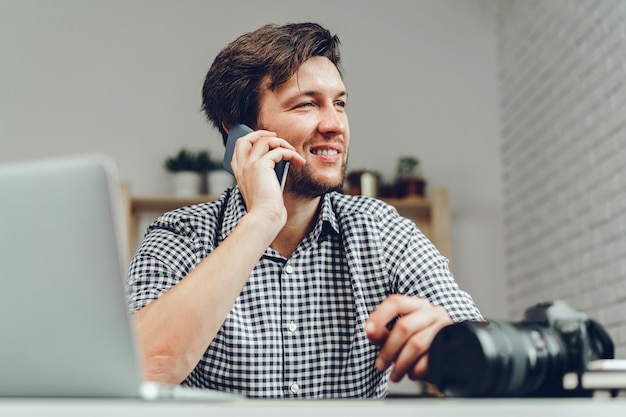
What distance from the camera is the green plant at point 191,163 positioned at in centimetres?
343

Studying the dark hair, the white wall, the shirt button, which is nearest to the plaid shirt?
the shirt button

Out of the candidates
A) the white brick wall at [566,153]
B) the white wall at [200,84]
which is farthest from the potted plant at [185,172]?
the white brick wall at [566,153]

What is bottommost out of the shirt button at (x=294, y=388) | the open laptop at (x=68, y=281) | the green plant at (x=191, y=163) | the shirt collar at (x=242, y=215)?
the shirt button at (x=294, y=388)

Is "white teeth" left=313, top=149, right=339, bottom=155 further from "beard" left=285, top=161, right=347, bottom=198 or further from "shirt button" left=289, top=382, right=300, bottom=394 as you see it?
"shirt button" left=289, top=382, right=300, bottom=394

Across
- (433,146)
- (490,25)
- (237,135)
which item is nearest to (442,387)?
(237,135)

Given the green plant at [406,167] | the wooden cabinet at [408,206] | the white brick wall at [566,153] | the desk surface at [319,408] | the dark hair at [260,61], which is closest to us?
the desk surface at [319,408]

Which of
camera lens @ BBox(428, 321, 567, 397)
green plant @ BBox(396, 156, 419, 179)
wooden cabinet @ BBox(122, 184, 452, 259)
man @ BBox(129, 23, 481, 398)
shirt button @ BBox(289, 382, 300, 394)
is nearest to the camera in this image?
camera lens @ BBox(428, 321, 567, 397)

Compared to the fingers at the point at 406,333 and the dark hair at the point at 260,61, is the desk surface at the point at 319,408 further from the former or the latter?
the dark hair at the point at 260,61

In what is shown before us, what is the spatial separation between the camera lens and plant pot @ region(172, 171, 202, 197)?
285 centimetres

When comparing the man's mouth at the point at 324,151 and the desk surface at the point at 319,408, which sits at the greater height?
the man's mouth at the point at 324,151

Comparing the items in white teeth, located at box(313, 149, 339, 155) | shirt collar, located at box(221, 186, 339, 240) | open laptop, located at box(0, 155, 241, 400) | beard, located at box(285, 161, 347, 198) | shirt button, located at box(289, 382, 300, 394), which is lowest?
shirt button, located at box(289, 382, 300, 394)

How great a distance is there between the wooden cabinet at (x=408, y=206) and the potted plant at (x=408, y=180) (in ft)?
0.11

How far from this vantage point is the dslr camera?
0.57m

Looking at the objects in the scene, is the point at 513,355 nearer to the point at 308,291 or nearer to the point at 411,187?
the point at 308,291
